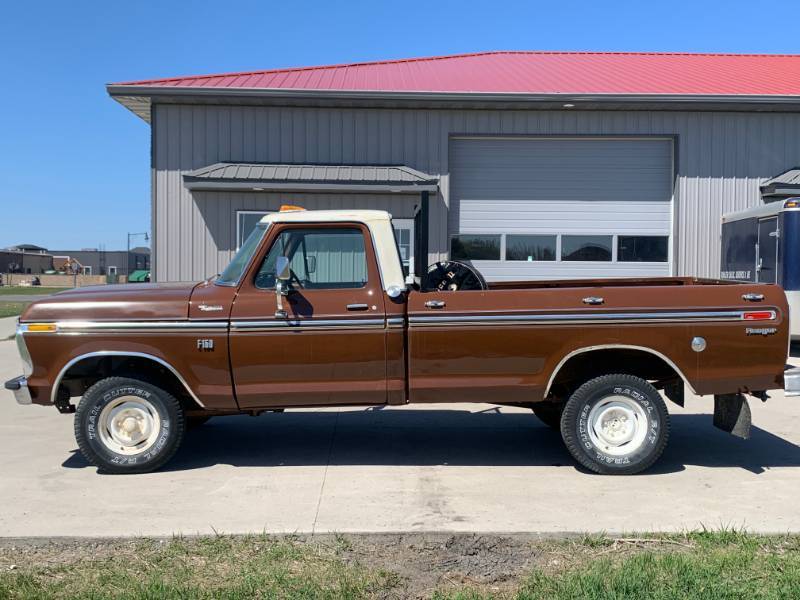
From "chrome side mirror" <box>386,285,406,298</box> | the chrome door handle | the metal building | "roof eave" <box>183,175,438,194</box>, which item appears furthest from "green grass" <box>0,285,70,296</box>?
the chrome door handle

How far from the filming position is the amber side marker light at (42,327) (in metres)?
6.11

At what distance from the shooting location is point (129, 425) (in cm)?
627

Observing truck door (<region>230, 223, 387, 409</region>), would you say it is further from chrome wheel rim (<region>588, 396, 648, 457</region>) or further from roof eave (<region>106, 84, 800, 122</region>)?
roof eave (<region>106, 84, 800, 122</region>)

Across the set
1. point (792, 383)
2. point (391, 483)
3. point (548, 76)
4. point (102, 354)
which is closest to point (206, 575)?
point (391, 483)

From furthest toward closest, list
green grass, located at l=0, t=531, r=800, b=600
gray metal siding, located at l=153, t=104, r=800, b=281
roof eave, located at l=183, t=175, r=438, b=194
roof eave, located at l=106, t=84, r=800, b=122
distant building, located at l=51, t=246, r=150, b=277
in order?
distant building, located at l=51, t=246, r=150, b=277 → gray metal siding, located at l=153, t=104, r=800, b=281 → roof eave, located at l=106, t=84, r=800, b=122 → roof eave, located at l=183, t=175, r=438, b=194 → green grass, located at l=0, t=531, r=800, b=600

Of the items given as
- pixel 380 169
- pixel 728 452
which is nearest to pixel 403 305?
pixel 728 452

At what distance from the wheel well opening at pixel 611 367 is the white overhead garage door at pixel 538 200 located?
Result: 893cm

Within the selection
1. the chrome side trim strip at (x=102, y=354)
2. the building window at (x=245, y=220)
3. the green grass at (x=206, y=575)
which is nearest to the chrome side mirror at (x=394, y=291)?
the chrome side trim strip at (x=102, y=354)

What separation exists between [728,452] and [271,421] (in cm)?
469

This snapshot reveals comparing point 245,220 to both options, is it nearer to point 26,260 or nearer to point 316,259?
point 316,259

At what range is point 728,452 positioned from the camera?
23.5 ft

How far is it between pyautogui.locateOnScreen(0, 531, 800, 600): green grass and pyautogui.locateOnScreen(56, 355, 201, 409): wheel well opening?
1.83m

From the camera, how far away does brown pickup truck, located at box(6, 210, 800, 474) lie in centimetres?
611

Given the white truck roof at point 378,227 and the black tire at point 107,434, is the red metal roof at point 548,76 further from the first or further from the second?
the black tire at point 107,434
